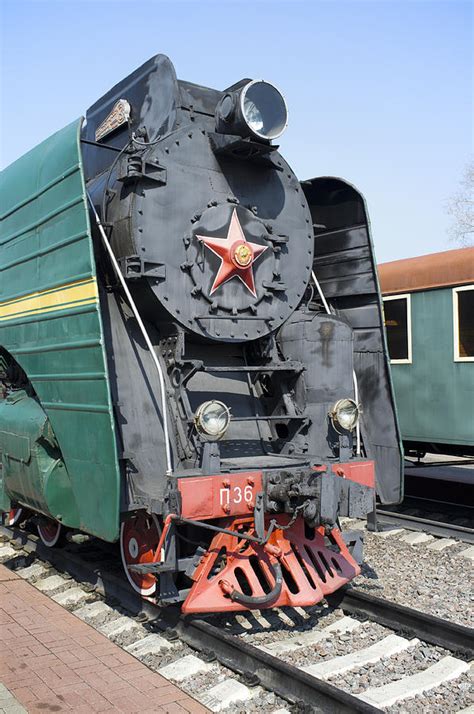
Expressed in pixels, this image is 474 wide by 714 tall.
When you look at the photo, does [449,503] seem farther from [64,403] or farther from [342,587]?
[64,403]

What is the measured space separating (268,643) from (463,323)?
4390 millimetres

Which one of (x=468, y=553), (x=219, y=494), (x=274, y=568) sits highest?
(x=219, y=494)

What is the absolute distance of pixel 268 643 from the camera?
14.4 feet

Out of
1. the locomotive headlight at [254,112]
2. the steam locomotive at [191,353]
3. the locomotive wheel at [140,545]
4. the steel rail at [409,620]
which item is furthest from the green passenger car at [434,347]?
the locomotive wheel at [140,545]

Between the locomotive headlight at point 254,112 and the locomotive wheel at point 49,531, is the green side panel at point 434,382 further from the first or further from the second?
the locomotive wheel at point 49,531

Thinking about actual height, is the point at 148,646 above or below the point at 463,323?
below

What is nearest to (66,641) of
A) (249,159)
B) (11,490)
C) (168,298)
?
(11,490)

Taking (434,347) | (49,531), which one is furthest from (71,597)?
(434,347)

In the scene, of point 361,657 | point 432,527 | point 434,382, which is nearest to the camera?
point 361,657

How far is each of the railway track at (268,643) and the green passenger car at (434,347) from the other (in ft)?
10.6

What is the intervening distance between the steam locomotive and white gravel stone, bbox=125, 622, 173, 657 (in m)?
0.26

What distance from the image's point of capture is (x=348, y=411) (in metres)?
5.34

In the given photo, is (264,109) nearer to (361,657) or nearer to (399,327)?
(361,657)

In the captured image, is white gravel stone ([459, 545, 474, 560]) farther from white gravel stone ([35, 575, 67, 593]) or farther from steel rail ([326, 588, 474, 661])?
white gravel stone ([35, 575, 67, 593])
